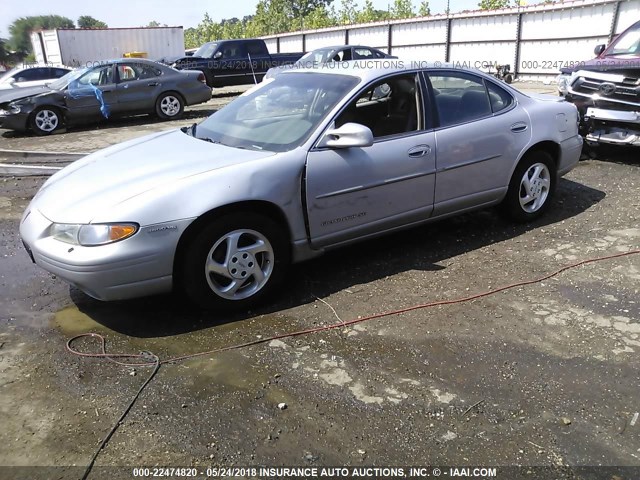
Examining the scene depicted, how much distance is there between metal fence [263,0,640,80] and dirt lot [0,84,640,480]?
44.7ft

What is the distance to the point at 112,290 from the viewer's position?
340 centimetres

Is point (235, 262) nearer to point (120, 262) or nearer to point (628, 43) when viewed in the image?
point (120, 262)

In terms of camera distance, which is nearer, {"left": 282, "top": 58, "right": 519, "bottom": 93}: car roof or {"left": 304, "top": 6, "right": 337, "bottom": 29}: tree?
Answer: {"left": 282, "top": 58, "right": 519, "bottom": 93}: car roof

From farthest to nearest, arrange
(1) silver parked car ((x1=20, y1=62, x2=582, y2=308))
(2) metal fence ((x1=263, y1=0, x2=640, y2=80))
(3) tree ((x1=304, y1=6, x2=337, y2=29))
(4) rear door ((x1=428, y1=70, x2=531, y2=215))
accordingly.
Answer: (3) tree ((x1=304, y1=6, x2=337, y2=29)), (2) metal fence ((x1=263, y1=0, x2=640, y2=80)), (4) rear door ((x1=428, y1=70, x2=531, y2=215)), (1) silver parked car ((x1=20, y1=62, x2=582, y2=308))

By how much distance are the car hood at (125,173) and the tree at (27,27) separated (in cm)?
6339

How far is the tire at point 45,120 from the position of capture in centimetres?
1147

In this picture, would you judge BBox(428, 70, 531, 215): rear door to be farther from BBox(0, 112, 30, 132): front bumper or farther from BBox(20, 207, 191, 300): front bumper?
BBox(0, 112, 30, 132): front bumper

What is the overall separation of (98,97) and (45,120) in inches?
46.6

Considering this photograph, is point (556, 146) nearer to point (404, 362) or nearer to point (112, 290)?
point (404, 362)

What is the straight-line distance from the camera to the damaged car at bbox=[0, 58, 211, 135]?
11445 mm

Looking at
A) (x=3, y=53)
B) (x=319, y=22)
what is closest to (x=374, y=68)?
(x=319, y=22)

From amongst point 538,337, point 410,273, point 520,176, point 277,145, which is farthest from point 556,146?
point 277,145

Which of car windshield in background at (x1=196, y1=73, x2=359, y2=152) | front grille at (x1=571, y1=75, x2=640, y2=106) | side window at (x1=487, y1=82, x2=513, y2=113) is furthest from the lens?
front grille at (x1=571, y1=75, x2=640, y2=106)

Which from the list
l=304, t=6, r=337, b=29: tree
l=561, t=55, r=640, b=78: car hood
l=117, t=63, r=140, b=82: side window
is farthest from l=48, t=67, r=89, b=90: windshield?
l=304, t=6, r=337, b=29: tree
